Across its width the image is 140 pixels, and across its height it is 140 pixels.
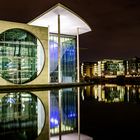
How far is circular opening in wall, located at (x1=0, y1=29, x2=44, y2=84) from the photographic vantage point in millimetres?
24266

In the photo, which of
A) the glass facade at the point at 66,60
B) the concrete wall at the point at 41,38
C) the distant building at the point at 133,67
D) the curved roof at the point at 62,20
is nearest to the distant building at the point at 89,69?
the distant building at the point at 133,67

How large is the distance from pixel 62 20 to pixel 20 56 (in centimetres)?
522

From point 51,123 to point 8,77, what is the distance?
17852 mm

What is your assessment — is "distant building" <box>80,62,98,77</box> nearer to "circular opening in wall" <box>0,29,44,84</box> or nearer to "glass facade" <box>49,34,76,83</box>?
"glass facade" <box>49,34,76,83</box>

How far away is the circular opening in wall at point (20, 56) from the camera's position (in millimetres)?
24266

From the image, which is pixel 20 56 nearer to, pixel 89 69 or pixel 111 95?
pixel 111 95

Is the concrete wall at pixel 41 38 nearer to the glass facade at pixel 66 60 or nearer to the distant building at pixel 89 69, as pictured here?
the glass facade at pixel 66 60

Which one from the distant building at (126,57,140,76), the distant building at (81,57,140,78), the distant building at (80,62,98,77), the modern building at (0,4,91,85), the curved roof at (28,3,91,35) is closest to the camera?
the curved roof at (28,3,91,35)

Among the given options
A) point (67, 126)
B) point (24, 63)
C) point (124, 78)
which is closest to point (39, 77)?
point (24, 63)

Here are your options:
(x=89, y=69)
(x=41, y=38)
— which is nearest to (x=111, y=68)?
(x=89, y=69)

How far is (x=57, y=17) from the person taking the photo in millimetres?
24281

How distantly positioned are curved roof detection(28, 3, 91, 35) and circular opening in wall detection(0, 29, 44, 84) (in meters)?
1.93

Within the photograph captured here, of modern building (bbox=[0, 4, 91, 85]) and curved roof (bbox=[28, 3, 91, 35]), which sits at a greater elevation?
curved roof (bbox=[28, 3, 91, 35])

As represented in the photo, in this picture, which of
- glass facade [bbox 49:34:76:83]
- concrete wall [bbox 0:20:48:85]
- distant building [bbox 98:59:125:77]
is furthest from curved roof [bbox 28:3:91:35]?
distant building [bbox 98:59:125:77]
